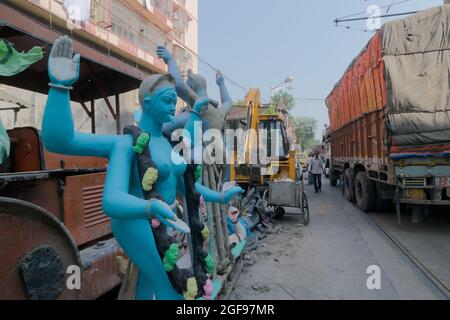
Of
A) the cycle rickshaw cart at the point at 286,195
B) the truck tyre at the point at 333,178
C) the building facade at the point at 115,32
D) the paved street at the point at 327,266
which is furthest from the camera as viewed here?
the truck tyre at the point at 333,178

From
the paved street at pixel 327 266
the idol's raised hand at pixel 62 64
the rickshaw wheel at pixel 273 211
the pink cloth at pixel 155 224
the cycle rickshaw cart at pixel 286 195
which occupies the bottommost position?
the paved street at pixel 327 266

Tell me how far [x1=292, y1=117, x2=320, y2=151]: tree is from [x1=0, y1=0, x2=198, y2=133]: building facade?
124 ft

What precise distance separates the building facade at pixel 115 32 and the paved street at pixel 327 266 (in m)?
2.80

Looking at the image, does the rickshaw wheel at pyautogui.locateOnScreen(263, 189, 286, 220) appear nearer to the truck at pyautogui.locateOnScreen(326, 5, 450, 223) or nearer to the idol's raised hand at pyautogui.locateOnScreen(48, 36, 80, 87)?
the truck at pyautogui.locateOnScreen(326, 5, 450, 223)

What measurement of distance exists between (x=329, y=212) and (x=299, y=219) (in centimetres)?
131

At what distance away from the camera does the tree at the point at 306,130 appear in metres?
55.9

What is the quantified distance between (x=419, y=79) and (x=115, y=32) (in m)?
10.5

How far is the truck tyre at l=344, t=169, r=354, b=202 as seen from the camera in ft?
29.2

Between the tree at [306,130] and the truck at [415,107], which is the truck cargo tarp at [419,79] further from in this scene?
the tree at [306,130]

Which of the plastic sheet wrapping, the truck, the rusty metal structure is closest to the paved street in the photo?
the truck

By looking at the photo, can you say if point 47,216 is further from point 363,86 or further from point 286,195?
point 363,86

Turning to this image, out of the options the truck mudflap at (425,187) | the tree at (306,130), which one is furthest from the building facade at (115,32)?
the tree at (306,130)

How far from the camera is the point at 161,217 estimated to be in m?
1.44

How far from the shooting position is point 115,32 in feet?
40.3
